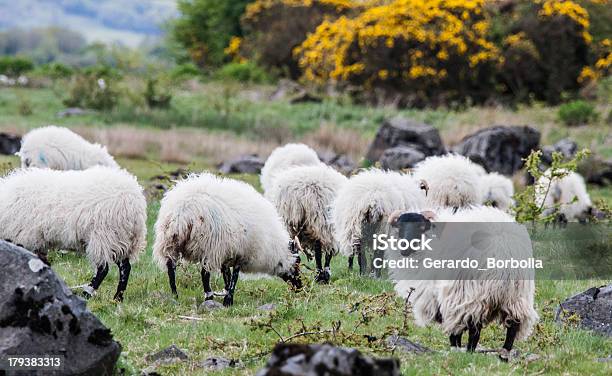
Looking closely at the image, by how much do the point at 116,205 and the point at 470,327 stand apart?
4036 millimetres

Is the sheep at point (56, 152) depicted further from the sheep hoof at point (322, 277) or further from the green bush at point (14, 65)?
the green bush at point (14, 65)

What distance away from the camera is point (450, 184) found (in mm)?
12414

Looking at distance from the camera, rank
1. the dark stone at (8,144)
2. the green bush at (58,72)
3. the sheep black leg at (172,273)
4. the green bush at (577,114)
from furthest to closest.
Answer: the green bush at (58,72) → the green bush at (577,114) → the dark stone at (8,144) → the sheep black leg at (172,273)

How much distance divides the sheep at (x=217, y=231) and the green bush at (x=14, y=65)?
35296 mm

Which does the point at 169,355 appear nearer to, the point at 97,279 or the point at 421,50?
the point at 97,279

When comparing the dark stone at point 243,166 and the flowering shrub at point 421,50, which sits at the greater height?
the flowering shrub at point 421,50

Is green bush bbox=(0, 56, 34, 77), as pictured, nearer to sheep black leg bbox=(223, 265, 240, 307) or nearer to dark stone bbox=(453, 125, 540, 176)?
dark stone bbox=(453, 125, 540, 176)

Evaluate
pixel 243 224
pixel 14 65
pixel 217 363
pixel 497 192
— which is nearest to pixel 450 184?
pixel 497 192

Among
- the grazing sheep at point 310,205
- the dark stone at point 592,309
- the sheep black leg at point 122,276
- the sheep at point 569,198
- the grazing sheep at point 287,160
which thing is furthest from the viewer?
the sheep at point 569,198

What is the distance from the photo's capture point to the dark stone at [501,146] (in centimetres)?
2181

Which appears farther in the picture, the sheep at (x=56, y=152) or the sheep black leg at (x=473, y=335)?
the sheep at (x=56, y=152)

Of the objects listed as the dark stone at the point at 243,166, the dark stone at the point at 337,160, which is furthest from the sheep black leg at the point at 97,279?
the dark stone at the point at 337,160

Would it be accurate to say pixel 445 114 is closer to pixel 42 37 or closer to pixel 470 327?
pixel 470 327

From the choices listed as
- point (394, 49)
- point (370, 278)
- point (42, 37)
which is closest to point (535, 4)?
point (394, 49)
